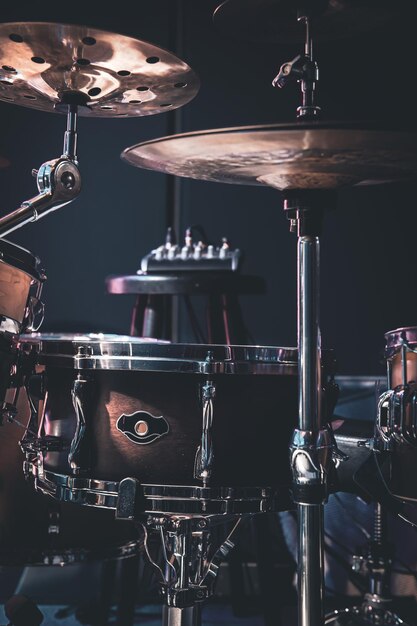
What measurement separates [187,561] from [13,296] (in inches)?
24.6

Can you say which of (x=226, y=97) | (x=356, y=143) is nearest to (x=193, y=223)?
(x=226, y=97)

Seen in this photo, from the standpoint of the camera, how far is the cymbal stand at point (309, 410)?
1.41 meters

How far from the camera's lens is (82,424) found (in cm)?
155

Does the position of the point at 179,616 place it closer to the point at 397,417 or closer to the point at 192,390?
the point at 192,390

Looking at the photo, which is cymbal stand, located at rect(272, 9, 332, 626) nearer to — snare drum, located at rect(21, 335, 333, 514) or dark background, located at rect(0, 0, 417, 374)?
snare drum, located at rect(21, 335, 333, 514)

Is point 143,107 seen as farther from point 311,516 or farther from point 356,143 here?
point 311,516

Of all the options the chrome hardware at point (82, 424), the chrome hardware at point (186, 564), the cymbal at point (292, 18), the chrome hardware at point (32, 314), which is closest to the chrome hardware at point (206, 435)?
the chrome hardware at point (186, 564)

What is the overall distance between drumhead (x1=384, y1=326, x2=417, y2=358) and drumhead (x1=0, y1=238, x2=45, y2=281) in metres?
0.75

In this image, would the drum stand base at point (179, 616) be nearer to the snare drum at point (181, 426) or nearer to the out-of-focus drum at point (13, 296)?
the snare drum at point (181, 426)

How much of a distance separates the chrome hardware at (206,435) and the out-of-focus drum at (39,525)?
492 mm

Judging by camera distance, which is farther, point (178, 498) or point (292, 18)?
point (292, 18)

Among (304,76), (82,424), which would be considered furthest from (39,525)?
(304,76)

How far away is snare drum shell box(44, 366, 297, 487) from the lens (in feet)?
4.95

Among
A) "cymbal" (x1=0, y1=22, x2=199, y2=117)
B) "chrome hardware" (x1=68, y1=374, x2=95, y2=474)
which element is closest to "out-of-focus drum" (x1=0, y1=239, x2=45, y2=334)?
"chrome hardware" (x1=68, y1=374, x2=95, y2=474)
